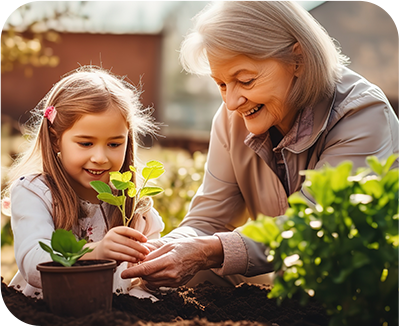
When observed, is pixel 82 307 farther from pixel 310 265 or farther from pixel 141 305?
pixel 310 265

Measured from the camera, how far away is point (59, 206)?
81.0 inches

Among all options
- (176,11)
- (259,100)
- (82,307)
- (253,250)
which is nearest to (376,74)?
(259,100)

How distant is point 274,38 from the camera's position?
7.43ft

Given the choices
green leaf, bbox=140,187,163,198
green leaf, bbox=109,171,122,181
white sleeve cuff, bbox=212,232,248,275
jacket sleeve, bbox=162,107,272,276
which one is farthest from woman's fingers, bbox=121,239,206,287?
jacket sleeve, bbox=162,107,272,276

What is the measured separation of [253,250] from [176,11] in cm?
1027

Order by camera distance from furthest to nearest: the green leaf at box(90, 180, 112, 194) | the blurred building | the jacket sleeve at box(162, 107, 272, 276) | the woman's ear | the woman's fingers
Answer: the blurred building, the jacket sleeve at box(162, 107, 272, 276), the woman's ear, the woman's fingers, the green leaf at box(90, 180, 112, 194)

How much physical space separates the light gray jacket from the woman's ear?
0.64 feet

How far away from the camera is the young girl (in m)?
1.99

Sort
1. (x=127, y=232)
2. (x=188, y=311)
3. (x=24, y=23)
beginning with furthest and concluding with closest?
(x=24, y=23)
(x=188, y=311)
(x=127, y=232)

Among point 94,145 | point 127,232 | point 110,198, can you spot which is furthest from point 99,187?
point 94,145

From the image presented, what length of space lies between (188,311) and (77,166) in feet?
→ 2.59

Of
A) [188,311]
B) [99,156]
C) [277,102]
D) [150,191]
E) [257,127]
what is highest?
[277,102]

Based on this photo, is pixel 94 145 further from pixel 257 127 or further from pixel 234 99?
pixel 257 127

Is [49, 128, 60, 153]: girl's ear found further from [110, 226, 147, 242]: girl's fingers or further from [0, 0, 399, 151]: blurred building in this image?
[0, 0, 399, 151]: blurred building
